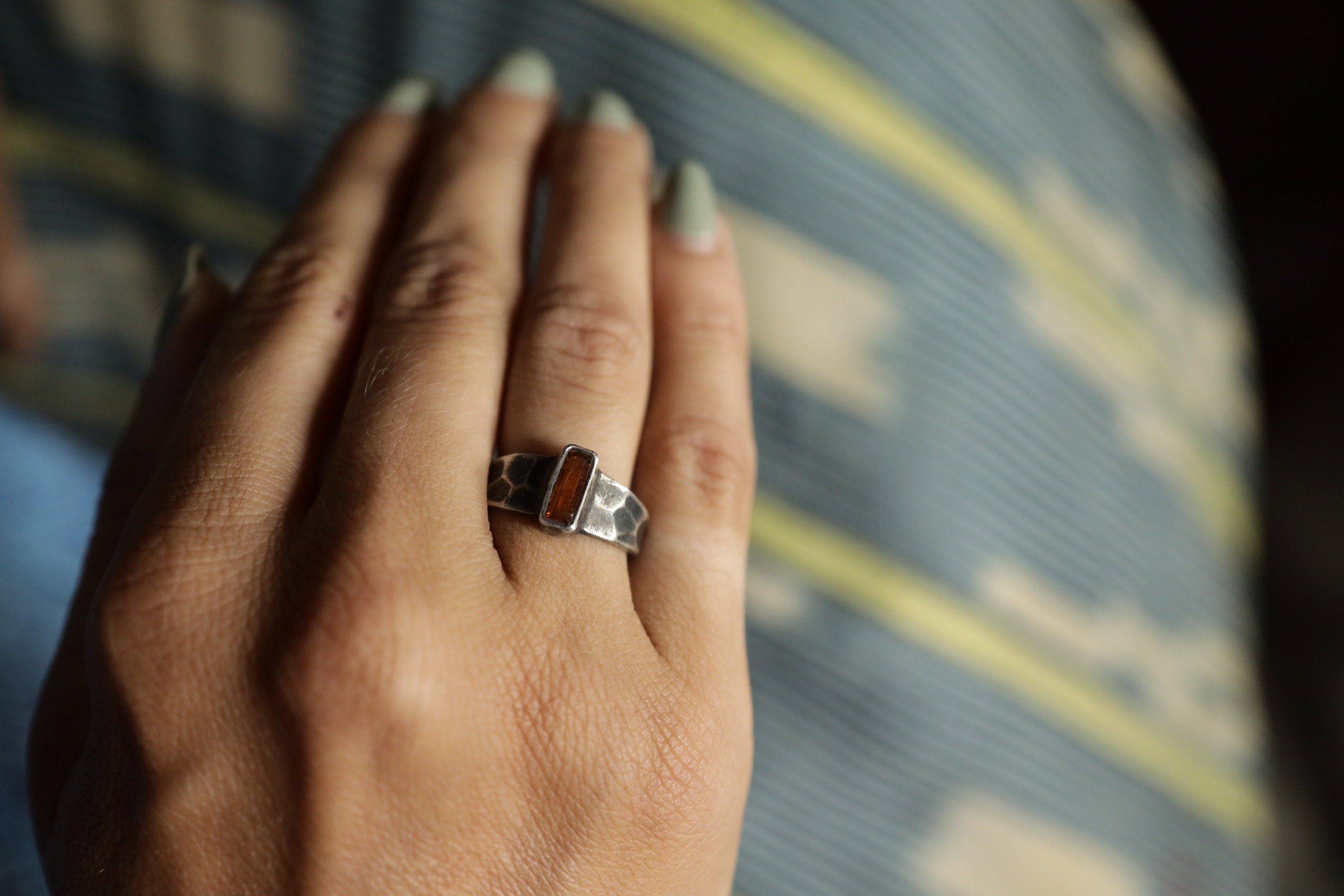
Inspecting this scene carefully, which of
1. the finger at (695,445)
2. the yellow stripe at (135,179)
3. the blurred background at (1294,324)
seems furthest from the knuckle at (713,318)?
the blurred background at (1294,324)

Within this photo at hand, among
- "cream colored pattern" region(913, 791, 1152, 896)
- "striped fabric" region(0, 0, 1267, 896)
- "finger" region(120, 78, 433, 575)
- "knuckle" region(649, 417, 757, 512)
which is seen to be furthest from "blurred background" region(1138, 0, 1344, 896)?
"finger" region(120, 78, 433, 575)

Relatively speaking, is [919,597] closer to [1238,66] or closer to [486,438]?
[486,438]

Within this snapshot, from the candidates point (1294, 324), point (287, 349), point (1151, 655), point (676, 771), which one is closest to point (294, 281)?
point (287, 349)

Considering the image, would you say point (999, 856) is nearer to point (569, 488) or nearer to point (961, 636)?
point (961, 636)

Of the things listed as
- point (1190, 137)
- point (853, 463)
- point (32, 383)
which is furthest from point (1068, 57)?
point (32, 383)

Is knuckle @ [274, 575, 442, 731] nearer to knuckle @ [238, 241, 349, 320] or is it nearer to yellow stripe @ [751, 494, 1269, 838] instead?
knuckle @ [238, 241, 349, 320]
